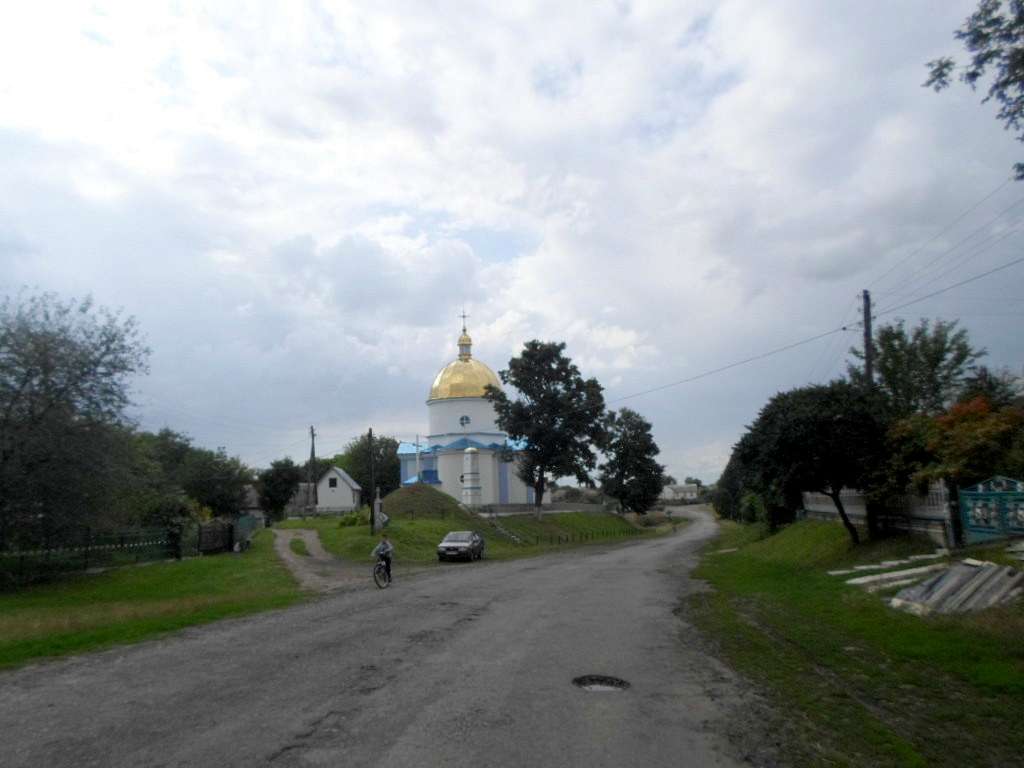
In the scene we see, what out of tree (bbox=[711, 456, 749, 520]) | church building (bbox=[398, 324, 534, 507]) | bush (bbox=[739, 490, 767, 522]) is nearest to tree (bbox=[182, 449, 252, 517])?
church building (bbox=[398, 324, 534, 507])

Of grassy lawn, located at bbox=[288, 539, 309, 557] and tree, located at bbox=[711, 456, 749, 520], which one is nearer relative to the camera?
grassy lawn, located at bbox=[288, 539, 309, 557]

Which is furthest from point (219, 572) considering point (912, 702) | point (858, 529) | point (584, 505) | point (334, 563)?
point (584, 505)

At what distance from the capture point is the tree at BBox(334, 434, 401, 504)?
98.4m

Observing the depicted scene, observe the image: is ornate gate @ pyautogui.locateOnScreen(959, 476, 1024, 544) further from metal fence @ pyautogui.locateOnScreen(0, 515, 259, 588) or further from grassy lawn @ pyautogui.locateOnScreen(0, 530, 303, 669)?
metal fence @ pyautogui.locateOnScreen(0, 515, 259, 588)

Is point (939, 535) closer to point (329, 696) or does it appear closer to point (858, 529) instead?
point (858, 529)

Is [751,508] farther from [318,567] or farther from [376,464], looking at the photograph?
[376,464]

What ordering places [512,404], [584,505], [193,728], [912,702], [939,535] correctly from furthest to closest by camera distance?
[584,505] < [512,404] < [939,535] < [912,702] < [193,728]

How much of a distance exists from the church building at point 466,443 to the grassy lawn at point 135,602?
3099 centimetres

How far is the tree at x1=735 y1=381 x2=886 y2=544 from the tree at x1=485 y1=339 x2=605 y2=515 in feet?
119

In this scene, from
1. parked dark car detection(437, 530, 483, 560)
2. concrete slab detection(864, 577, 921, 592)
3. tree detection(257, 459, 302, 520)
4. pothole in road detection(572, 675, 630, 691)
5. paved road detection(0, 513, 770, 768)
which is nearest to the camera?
paved road detection(0, 513, 770, 768)

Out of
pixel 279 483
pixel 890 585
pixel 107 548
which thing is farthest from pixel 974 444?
pixel 279 483

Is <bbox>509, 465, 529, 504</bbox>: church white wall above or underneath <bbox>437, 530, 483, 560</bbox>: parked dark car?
above

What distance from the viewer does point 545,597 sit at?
18.3 m

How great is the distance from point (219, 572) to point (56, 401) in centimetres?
806
